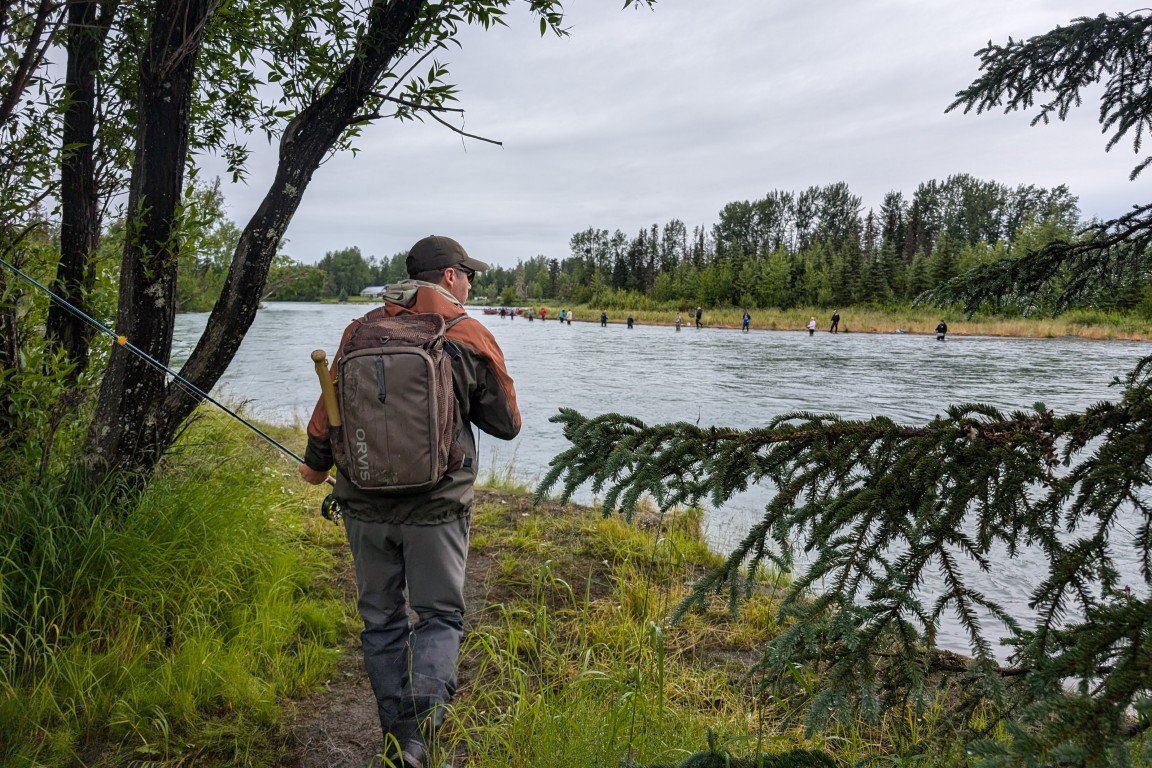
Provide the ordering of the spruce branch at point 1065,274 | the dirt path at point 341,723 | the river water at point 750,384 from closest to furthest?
the spruce branch at point 1065,274 → the dirt path at point 341,723 → the river water at point 750,384

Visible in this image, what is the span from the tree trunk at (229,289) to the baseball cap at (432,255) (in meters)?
1.21

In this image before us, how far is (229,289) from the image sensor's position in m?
3.74

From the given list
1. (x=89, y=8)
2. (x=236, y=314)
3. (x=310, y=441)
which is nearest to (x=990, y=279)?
(x=310, y=441)

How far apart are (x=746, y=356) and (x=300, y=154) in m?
24.2

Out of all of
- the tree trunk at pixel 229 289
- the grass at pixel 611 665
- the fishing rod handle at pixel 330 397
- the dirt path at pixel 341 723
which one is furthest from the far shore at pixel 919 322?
the tree trunk at pixel 229 289

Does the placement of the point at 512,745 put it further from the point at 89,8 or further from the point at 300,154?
the point at 89,8

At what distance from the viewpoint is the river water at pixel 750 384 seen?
397 inches

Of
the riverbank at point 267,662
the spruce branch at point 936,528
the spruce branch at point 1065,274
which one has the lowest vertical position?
the riverbank at point 267,662

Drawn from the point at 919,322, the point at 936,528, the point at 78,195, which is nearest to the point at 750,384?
the point at 78,195

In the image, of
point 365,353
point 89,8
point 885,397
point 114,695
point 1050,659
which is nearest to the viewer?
point 1050,659

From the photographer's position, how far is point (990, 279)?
2.59 metres

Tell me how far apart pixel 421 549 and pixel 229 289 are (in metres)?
2.03

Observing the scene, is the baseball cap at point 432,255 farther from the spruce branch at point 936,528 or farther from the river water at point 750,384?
the river water at point 750,384

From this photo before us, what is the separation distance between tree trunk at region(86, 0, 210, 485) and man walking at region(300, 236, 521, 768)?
141cm
